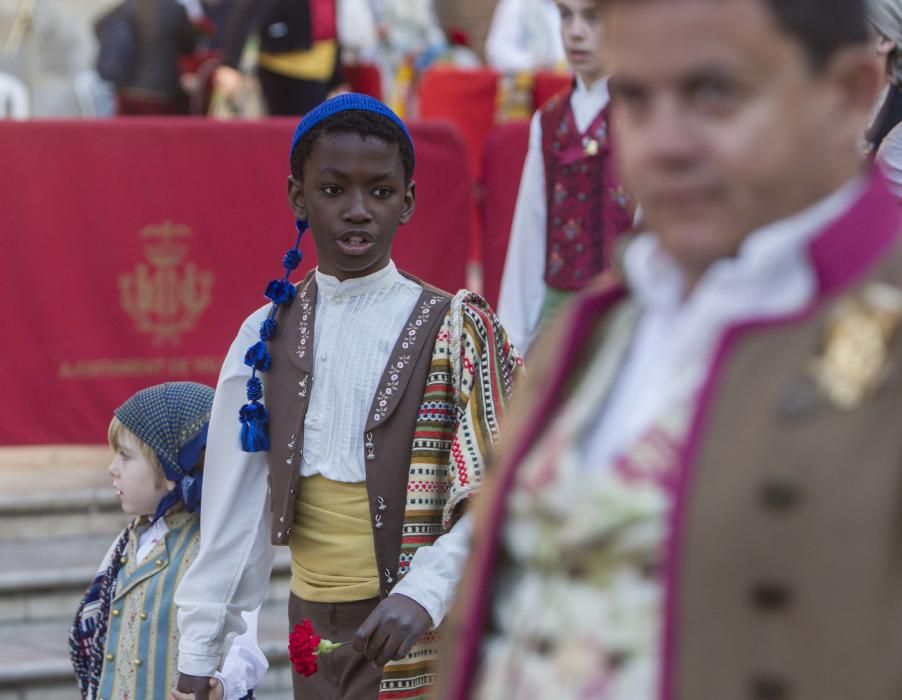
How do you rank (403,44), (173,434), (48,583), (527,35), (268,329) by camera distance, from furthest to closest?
(403,44) < (527,35) < (48,583) < (173,434) < (268,329)

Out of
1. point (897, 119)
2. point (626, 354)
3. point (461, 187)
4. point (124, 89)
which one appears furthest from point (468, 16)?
→ point (626, 354)

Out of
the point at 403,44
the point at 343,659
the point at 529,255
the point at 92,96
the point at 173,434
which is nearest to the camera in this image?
the point at 343,659

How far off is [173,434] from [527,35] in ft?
29.3

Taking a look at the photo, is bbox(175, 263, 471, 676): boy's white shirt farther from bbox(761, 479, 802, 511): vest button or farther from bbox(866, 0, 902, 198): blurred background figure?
bbox(761, 479, 802, 511): vest button

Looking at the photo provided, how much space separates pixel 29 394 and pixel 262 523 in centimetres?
334

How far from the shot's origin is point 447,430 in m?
3.35

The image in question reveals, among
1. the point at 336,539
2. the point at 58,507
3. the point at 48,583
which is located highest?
the point at 336,539

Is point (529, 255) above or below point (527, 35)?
below

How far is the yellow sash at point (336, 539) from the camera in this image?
11.1 feet

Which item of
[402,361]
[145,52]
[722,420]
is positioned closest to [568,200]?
[402,361]

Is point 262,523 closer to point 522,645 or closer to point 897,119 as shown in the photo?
point 897,119

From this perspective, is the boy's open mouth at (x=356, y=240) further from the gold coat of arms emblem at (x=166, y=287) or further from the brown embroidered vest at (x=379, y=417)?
the gold coat of arms emblem at (x=166, y=287)

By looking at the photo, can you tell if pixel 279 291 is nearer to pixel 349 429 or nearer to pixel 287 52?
pixel 349 429

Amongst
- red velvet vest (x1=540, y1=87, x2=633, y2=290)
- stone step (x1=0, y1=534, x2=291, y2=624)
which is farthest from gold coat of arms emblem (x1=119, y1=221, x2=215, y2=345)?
red velvet vest (x1=540, y1=87, x2=633, y2=290)
